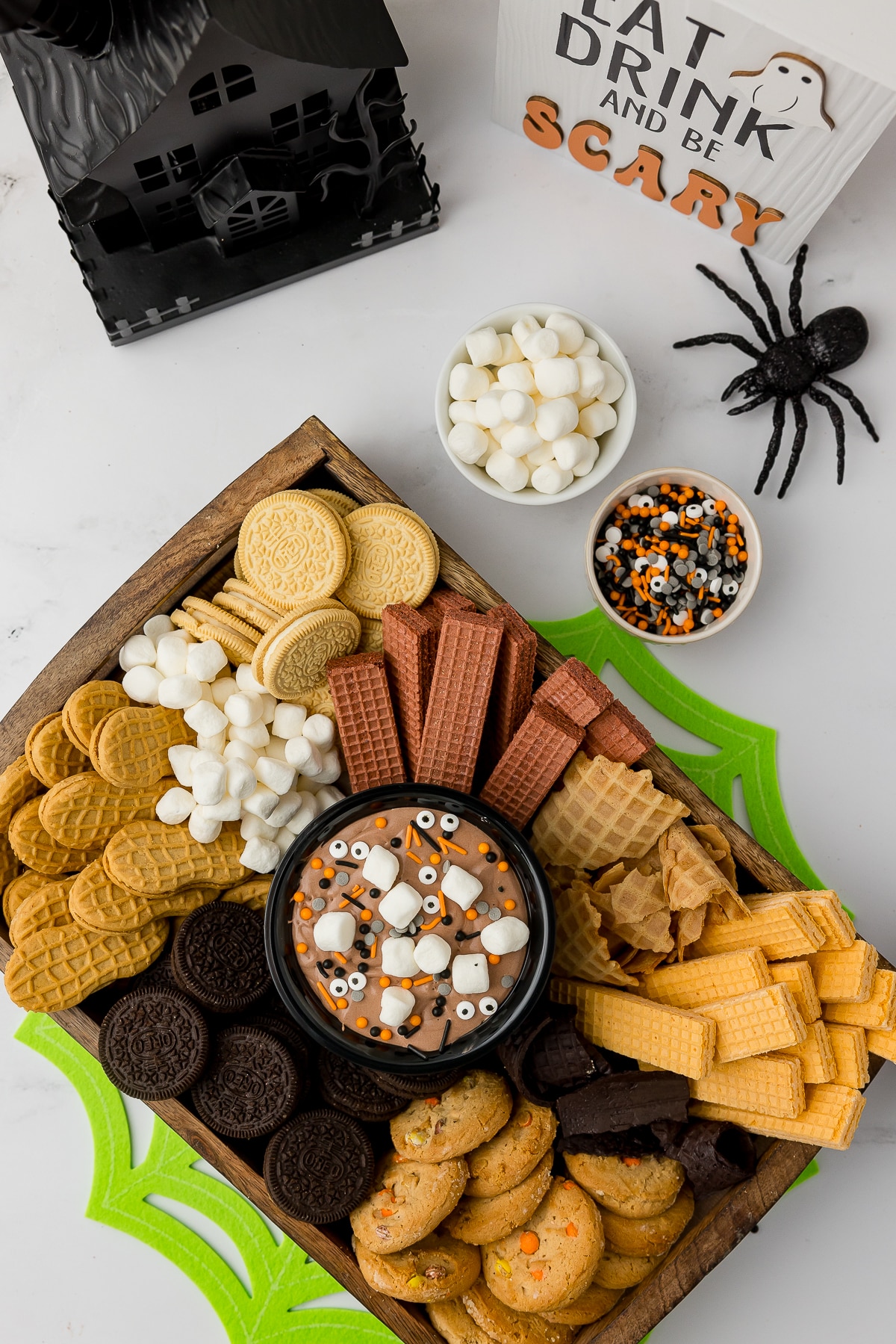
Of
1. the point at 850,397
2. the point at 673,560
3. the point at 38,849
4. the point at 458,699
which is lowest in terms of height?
the point at 38,849

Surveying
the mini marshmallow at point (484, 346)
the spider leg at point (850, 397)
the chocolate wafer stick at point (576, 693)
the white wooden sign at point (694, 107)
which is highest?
the white wooden sign at point (694, 107)

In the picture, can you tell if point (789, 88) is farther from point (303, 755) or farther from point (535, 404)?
point (303, 755)

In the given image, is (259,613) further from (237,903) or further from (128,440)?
(128,440)

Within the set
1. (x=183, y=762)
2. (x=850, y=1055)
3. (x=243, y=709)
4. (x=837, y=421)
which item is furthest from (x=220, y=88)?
(x=850, y=1055)

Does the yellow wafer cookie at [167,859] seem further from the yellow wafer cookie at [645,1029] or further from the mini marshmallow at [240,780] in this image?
the yellow wafer cookie at [645,1029]

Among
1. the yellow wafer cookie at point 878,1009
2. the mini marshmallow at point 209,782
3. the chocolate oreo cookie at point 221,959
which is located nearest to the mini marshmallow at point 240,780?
the mini marshmallow at point 209,782

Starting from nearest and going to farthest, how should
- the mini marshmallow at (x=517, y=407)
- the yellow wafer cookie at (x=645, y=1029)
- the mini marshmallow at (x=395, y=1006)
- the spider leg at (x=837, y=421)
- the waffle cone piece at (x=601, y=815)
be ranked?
the mini marshmallow at (x=395, y=1006), the yellow wafer cookie at (x=645, y=1029), the waffle cone piece at (x=601, y=815), the mini marshmallow at (x=517, y=407), the spider leg at (x=837, y=421)

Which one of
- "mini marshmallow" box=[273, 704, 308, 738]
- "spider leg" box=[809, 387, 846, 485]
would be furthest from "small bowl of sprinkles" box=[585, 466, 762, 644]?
"mini marshmallow" box=[273, 704, 308, 738]
